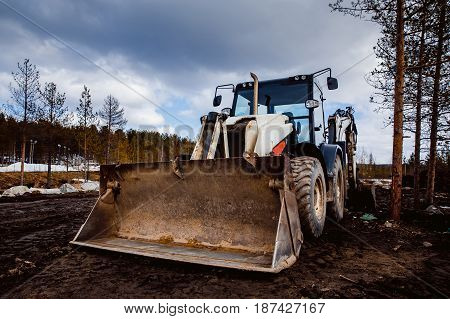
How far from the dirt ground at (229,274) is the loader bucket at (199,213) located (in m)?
0.16

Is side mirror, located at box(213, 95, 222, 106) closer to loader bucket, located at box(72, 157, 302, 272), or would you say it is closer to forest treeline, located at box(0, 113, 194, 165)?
forest treeline, located at box(0, 113, 194, 165)

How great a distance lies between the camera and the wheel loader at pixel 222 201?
3.32 meters

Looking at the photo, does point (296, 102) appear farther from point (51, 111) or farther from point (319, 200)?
point (51, 111)

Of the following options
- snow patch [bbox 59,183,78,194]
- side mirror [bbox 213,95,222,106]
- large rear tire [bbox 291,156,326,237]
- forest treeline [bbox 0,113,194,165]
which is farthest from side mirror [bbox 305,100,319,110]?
snow patch [bbox 59,183,78,194]

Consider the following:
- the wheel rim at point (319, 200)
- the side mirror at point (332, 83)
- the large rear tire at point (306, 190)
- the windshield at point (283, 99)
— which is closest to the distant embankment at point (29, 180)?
the windshield at point (283, 99)

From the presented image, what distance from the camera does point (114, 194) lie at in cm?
452

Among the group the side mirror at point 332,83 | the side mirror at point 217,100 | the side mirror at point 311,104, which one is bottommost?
the side mirror at point 311,104

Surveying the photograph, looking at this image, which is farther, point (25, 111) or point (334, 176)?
point (25, 111)

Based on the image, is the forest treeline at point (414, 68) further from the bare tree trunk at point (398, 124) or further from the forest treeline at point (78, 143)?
Result: the forest treeline at point (78, 143)

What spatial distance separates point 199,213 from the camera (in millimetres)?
3912

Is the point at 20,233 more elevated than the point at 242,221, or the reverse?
the point at 242,221
